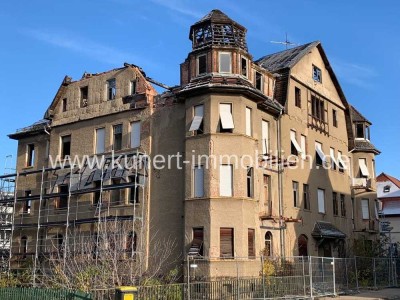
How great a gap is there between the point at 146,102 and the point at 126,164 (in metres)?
4.21

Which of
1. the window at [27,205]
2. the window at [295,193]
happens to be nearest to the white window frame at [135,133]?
the window at [27,205]

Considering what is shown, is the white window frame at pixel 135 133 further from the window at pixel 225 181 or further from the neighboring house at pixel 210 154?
the window at pixel 225 181

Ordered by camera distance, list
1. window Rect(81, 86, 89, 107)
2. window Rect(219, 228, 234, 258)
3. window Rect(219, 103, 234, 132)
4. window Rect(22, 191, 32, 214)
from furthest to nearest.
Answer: window Rect(22, 191, 32, 214), window Rect(81, 86, 89, 107), window Rect(219, 103, 234, 132), window Rect(219, 228, 234, 258)

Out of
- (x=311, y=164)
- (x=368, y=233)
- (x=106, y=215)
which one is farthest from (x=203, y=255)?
(x=368, y=233)

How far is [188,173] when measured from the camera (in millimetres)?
28703

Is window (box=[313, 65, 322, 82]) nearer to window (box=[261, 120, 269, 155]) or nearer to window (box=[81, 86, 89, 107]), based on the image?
window (box=[261, 120, 269, 155])

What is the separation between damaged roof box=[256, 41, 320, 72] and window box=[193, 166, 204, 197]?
11.0 metres

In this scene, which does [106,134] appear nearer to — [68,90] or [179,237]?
[68,90]

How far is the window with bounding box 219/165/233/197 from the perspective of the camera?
27875 mm

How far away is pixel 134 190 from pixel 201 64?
874cm

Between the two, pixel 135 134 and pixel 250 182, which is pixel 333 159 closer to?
pixel 250 182

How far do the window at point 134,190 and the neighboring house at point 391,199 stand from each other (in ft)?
145

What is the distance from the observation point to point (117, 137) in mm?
33406

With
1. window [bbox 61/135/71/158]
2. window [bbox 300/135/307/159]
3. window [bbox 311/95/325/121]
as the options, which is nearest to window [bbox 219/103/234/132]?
window [bbox 300/135/307/159]
